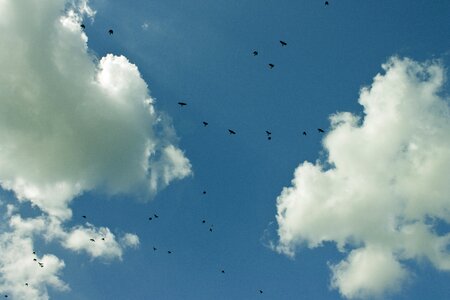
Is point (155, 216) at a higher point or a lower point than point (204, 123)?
lower

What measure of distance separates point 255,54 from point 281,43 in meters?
3.53

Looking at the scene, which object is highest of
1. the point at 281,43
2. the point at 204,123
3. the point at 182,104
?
the point at 281,43

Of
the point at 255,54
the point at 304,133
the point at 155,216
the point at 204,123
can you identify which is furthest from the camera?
the point at 155,216

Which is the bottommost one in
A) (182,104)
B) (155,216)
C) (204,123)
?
(155,216)

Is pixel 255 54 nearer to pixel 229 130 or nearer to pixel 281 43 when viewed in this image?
pixel 281 43

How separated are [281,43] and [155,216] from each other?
34533 millimetres

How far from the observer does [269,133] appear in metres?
40.8

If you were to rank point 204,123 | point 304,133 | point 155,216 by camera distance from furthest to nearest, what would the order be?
point 155,216, point 204,123, point 304,133

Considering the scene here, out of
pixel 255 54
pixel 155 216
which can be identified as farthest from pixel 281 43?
pixel 155 216

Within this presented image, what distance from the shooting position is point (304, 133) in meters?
40.7

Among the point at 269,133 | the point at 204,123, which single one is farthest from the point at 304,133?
the point at 204,123

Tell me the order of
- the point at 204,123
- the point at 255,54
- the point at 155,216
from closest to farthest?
the point at 255,54, the point at 204,123, the point at 155,216

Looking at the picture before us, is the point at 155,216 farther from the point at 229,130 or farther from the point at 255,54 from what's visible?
Result: the point at 255,54

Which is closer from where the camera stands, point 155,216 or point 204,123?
point 204,123
